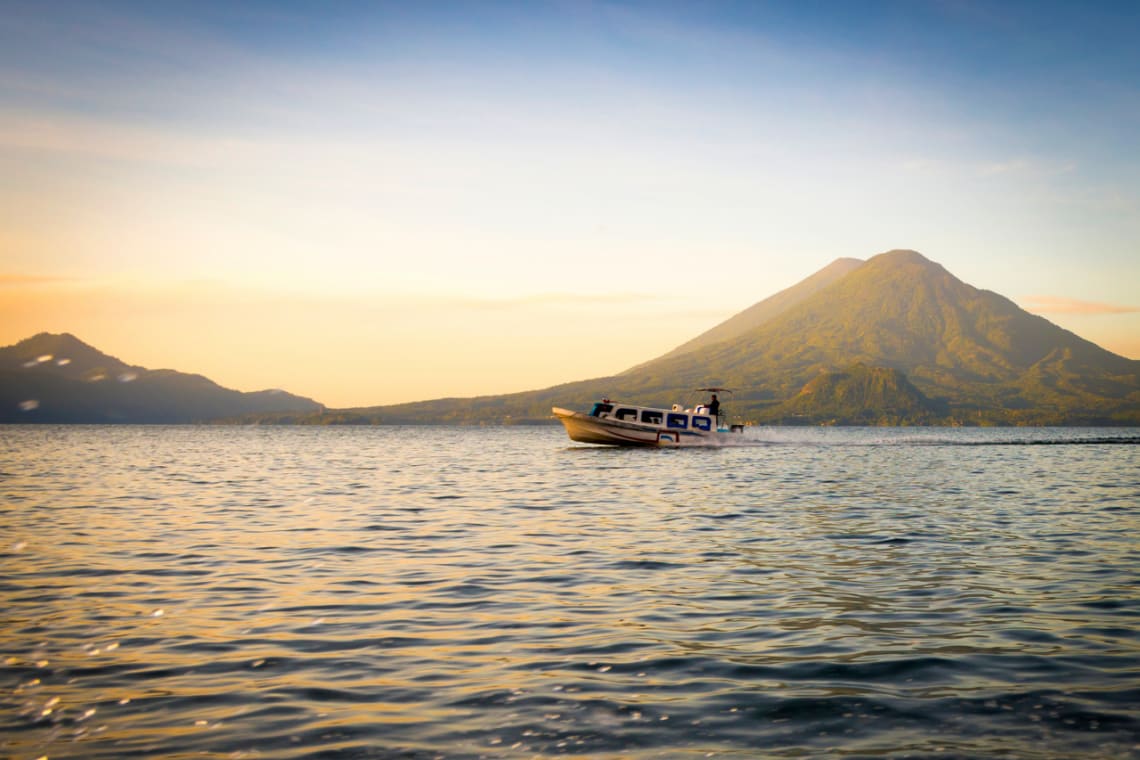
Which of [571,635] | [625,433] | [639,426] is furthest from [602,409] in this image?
[571,635]

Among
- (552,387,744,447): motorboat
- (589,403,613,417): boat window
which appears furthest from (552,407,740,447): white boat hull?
(589,403,613,417): boat window

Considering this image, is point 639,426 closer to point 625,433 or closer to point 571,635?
point 625,433

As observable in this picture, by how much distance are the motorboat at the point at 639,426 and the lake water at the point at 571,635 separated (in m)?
47.3

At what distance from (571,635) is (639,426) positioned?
6304 centimetres

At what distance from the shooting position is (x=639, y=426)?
74.6 m

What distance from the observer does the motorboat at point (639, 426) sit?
74750mm

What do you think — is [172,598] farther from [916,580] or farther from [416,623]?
[916,580]

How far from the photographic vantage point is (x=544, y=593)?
48.4 ft

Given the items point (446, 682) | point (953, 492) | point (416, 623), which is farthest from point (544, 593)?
point (953, 492)

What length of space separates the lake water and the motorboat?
155ft

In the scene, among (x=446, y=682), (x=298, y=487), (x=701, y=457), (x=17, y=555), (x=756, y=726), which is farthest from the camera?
(x=701, y=457)

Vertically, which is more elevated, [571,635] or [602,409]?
[602,409]

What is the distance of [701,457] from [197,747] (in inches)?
→ 2346

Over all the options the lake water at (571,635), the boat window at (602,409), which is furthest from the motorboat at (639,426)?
the lake water at (571,635)
